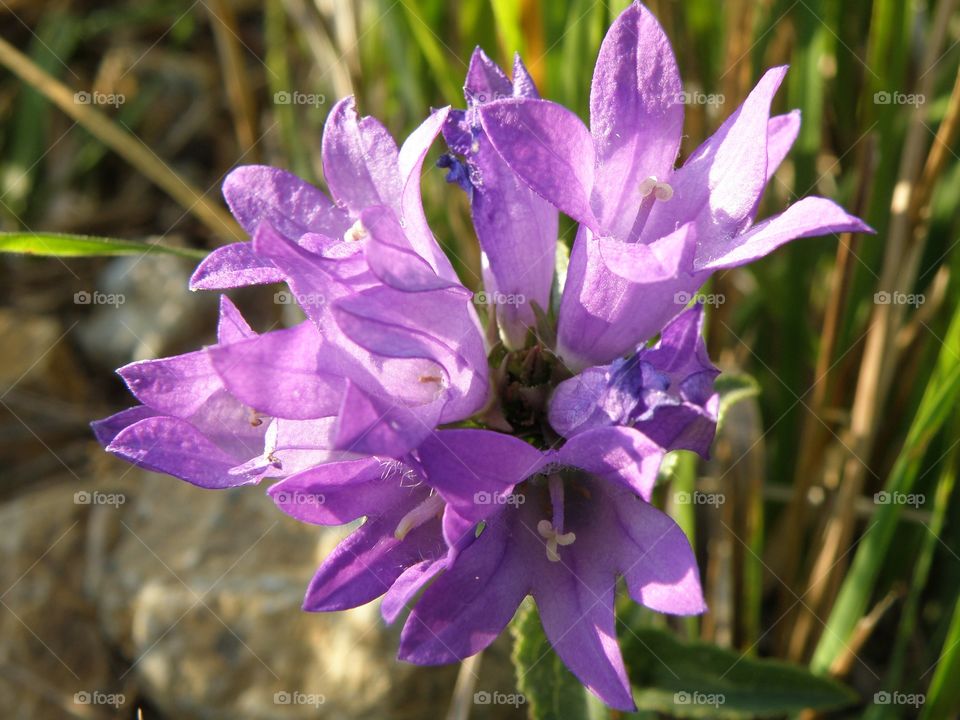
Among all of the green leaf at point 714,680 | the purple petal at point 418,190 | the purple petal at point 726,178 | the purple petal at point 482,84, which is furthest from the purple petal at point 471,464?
the green leaf at point 714,680

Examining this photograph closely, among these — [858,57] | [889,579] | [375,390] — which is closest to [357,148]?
[375,390]

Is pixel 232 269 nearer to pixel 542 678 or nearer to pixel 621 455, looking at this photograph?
pixel 621 455

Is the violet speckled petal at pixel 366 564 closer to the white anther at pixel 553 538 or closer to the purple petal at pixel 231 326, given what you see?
the white anther at pixel 553 538

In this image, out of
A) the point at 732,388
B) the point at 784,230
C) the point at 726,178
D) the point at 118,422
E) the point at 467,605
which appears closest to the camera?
the point at 784,230

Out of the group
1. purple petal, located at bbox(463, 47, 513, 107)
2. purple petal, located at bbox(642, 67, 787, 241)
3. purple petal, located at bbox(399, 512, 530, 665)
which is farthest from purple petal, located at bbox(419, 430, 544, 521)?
purple petal, located at bbox(463, 47, 513, 107)

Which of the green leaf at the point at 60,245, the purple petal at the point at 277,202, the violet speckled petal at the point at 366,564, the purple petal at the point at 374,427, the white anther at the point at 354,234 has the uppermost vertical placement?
the purple petal at the point at 277,202

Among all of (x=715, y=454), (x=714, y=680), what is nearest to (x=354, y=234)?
(x=714, y=680)

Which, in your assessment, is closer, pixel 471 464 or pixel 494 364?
pixel 471 464
